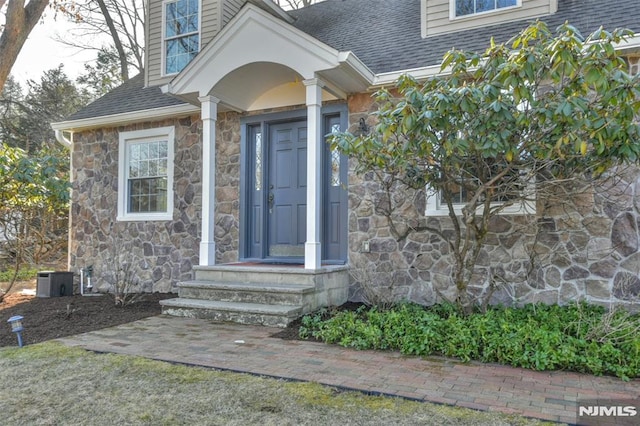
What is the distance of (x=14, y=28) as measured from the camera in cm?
813

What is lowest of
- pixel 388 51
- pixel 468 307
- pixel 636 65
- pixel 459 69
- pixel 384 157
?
pixel 468 307

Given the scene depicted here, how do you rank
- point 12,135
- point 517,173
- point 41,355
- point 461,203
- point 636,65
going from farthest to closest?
point 12,135 < point 461,203 < point 636,65 < point 517,173 < point 41,355

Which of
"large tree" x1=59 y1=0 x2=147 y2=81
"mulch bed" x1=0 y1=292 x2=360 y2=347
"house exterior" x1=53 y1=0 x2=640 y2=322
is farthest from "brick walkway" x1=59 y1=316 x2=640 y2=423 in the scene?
"large tree" x1=59 y1=0 x2=147 y2=81

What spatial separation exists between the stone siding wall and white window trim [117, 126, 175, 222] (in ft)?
10.7

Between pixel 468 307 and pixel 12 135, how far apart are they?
19.0 meters

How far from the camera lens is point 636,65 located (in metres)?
5.11

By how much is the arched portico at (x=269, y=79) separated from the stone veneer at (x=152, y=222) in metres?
0.72

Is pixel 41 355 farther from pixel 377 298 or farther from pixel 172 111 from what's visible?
pixel 172 111

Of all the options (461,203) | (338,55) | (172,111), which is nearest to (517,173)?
(461,203)

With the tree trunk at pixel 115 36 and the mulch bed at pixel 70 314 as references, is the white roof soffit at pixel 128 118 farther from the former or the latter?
the tree trunk at pixel 115 36

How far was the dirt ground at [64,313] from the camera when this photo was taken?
4996mm

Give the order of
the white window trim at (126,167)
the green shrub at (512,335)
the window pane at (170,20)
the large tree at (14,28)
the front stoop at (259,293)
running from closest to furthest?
the green shrub at (512,335) → the front stoop at (259,293) → the white window trim at (126,167) → the large tree at (14,28) → the window pane at (170,20)

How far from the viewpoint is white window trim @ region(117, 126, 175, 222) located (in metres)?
7.72

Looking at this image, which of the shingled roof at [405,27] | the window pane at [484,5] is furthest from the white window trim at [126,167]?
the window pane at [484,5]
